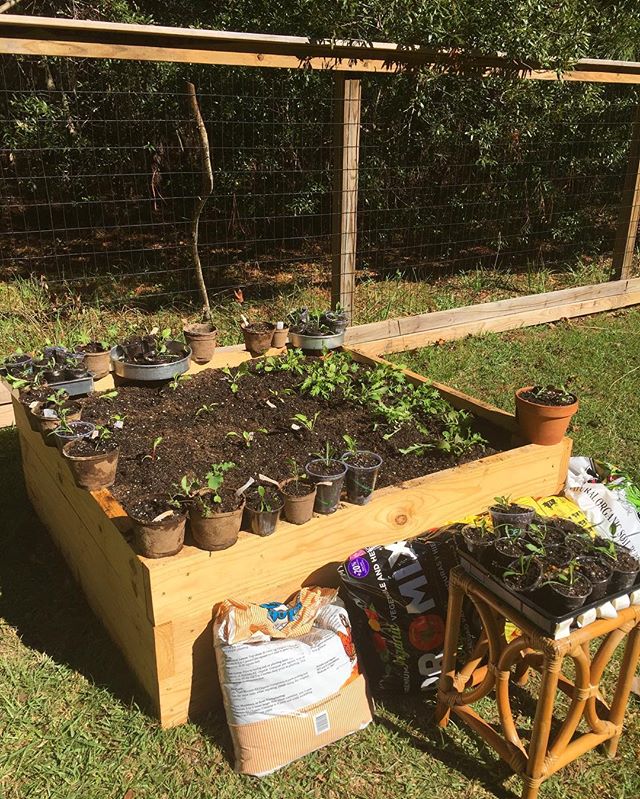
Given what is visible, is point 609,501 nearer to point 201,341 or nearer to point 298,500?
point 298,500

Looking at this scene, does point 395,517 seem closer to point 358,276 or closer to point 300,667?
point 300,667

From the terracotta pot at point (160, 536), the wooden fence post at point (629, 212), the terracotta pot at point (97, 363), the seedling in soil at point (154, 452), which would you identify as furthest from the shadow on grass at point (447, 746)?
the wooden fence post at point (629, 212)

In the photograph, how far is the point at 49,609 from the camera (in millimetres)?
2824

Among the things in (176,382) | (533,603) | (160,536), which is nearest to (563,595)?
(533,603)

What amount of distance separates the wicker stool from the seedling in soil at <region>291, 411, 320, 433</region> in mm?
1147

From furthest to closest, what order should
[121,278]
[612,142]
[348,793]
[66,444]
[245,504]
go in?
[612,142] < [121,278] < [66,444] < [245,504] < [348,793]

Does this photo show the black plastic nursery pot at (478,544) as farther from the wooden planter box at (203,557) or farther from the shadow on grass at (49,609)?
the shadow on grass at (49,609)

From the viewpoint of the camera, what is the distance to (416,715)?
7.59 feet

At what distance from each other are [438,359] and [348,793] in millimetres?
3628

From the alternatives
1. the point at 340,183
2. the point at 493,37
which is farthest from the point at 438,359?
the point at 493,37

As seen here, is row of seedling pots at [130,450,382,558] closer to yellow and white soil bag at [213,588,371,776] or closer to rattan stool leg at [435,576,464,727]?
yellow and white soil bag at [213,588,371,776]

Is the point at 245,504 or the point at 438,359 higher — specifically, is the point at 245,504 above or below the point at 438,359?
above

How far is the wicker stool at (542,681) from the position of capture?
1.87 m

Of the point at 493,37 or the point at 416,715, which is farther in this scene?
the point at 493,37
